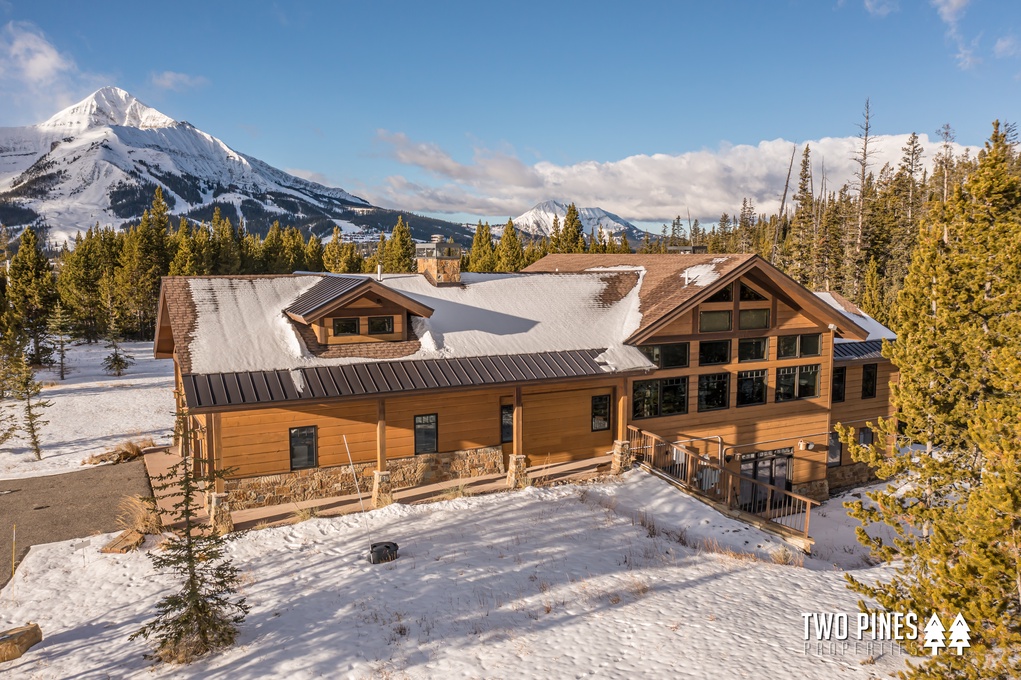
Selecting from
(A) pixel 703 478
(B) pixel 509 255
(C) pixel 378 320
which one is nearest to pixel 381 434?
(C) pixel 378 320

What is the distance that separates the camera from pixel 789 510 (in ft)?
69.0

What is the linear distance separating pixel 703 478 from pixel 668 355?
416cm

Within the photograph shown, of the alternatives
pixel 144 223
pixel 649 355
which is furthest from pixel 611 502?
pixel 144 223

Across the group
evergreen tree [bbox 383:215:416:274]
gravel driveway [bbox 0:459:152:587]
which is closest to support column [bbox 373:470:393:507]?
gravel driveway [bbox 0:459:152:587]

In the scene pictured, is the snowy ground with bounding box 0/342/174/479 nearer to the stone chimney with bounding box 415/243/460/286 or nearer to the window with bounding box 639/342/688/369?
the stone chimney with bounding box 415/243/460/286

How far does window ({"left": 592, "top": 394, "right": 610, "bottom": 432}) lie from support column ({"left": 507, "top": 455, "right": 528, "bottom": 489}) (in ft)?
11.0

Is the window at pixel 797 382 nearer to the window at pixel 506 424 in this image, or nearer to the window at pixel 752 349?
the window at pixel 752 349

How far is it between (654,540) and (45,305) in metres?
42.0

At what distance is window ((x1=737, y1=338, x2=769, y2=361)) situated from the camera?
2070 cm

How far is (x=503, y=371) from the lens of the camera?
55.5ft

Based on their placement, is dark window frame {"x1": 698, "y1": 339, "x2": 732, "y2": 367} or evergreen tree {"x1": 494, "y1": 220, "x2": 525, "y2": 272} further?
evergreen tree {"x1": 494, "y1": 220, "x2": 525, "y2": 272}

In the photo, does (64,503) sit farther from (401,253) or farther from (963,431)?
(401,253)

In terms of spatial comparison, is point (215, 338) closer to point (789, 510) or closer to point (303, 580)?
point (303, 580)

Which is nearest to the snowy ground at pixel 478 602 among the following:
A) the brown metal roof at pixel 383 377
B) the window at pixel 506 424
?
the window at pixel 506 424
